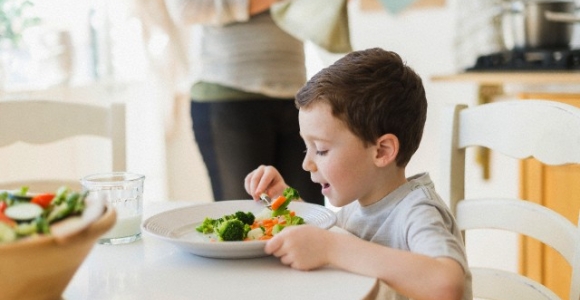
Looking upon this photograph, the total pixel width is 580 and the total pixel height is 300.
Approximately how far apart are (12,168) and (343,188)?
163 centimetres

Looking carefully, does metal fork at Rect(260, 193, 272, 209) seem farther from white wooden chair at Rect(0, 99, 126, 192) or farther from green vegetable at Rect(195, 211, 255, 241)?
white wooden chair at Rect(0, 99, 126, 192)

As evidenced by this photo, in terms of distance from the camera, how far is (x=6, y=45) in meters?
2.54

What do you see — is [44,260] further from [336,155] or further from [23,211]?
[336,155]

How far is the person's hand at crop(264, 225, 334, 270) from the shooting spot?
0.93 meters

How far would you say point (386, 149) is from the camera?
1151 millimetres

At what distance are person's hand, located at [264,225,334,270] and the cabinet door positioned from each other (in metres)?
1.58

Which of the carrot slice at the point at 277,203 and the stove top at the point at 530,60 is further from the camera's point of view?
the stove top at the point at 530,60

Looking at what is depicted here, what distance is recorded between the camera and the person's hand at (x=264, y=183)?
51.9 inches

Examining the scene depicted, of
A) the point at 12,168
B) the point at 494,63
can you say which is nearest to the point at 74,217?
the point at 12,168

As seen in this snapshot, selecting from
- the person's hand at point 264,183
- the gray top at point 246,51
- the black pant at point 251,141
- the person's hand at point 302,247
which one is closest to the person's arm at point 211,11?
the gray top at point 246,51

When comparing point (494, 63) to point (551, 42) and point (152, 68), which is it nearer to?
point (551, 42)

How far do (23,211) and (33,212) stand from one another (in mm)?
11

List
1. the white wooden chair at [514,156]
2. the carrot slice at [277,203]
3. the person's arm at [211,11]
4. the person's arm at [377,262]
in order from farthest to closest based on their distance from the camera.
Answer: the person's arm at [211,11], the white wooden chair at [514,156], the carrot slice at [277,203], the person's arm at [377,262]

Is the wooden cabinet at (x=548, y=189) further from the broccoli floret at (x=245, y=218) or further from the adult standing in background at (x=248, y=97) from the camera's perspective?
the broccoli floret at (x=245, y=218)
